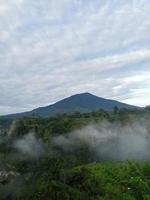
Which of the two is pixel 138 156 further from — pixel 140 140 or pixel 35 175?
pixel 35 175

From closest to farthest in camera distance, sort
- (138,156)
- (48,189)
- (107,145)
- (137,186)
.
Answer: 1. (137,186)
2. (48,189)
3. (138,156)
4. (107,145)

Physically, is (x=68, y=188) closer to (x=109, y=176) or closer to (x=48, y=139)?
(x=109, y=176)

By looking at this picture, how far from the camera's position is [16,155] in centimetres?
17188

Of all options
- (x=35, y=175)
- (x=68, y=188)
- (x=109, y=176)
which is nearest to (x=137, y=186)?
(x=68, y=188)

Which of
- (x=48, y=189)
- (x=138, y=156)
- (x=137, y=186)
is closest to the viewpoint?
(x=137, y=186)

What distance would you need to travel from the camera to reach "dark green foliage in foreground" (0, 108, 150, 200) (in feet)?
225

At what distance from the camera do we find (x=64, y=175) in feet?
320

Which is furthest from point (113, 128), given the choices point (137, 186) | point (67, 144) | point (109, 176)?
point (137, 186)

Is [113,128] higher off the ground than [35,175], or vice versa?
[113,128]

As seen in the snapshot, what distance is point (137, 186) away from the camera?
55.3 metres

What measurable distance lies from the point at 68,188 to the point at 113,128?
4542 inches

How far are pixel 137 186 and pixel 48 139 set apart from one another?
132976 mm

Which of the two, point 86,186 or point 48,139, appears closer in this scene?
point 86,186

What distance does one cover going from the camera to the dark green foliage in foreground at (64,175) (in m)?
68.5
